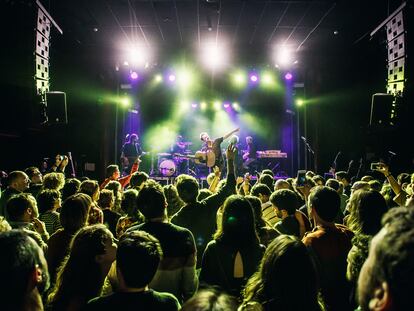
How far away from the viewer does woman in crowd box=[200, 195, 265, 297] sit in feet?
7.12

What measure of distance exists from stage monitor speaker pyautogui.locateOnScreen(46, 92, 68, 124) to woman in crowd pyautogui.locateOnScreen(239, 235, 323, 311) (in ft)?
18.3

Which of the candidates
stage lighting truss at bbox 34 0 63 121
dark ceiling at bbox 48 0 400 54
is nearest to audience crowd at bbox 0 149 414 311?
stage lighting truss at bbox 34 0 63 121

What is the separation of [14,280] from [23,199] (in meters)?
1.97

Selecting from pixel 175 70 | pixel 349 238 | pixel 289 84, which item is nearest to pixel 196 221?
pixel 349 238

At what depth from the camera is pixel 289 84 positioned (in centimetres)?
1284

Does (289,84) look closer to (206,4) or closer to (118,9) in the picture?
(206,4)

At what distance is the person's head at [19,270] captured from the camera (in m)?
1.26

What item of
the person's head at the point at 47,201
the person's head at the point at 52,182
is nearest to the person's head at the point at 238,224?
the person's head at the point at 47,201

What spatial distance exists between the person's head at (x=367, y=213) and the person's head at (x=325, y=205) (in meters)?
0.14

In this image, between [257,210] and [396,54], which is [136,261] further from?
[396,54]

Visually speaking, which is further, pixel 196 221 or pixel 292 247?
pixel 196 221

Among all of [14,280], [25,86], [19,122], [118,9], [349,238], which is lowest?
[349,238]

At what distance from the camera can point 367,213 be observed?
246cm

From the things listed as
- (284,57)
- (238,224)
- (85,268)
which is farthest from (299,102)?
(85,268)
